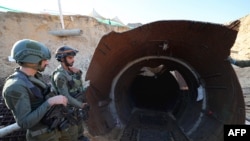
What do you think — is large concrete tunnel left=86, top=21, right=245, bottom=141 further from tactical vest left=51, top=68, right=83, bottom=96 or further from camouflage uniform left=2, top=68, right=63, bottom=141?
camouflage uniform left=2, top=68, right=63, bottom=141

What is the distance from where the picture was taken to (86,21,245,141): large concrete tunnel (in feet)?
15.2

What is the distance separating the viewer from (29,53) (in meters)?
2.68

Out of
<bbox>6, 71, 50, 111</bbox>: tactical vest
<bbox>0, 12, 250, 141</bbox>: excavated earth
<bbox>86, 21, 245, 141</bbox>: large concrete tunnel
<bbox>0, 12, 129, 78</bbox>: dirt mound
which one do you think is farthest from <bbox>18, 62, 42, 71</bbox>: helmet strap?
<bbox>0, 12, 129, 78</bbox>: dirt mound

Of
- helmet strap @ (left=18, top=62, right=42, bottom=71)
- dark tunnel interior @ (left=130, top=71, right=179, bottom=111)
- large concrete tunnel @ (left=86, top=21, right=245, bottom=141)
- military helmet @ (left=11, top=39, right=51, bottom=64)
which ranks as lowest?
dark tunnel interior @ (left=130, top=71, right=179, bottom=111)

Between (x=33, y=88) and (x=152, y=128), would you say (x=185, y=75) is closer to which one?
(x=152, y=128)

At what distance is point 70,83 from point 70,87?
0.08 metres

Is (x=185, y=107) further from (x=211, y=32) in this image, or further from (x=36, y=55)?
(x=36, y=55)

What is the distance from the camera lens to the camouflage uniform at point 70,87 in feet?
12.1

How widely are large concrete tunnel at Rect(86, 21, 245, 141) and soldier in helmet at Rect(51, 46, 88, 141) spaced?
24.7 inches

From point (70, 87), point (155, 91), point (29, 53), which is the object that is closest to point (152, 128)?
point (155, 91)

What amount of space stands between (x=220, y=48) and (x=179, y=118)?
3.46 m

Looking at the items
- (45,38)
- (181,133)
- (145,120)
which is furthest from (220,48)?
(45,38)

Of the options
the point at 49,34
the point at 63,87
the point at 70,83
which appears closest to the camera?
the point at 63,87

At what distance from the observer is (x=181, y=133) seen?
6352 mm
